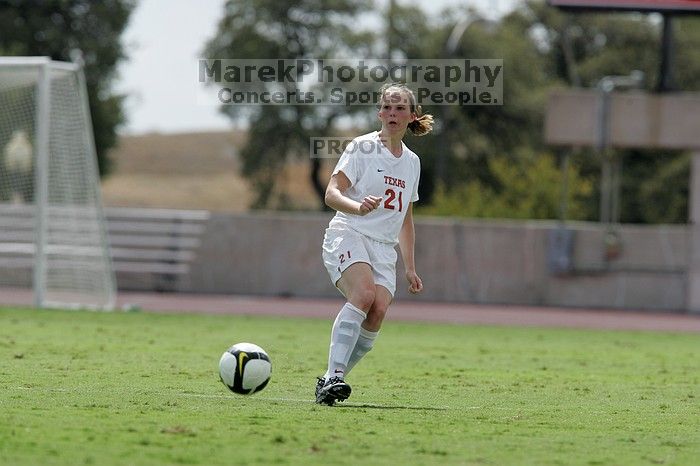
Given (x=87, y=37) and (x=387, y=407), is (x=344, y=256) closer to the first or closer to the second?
(x=387, y=407)

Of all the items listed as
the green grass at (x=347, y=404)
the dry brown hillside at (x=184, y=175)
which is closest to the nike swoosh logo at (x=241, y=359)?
the green grass at (x=347, y=404)

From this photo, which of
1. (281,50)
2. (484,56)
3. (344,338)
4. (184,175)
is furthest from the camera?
(184,175)

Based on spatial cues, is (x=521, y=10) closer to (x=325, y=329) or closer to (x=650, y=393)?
(x=325, y=329)

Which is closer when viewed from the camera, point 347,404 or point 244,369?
point 244,369

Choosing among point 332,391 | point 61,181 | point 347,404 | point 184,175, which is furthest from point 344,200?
point 184,175

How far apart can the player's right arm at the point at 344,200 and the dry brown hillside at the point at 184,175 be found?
239 ft

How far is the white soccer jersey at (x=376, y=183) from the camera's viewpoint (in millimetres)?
9516

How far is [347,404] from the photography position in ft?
30.7

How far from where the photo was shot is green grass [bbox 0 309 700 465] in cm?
715

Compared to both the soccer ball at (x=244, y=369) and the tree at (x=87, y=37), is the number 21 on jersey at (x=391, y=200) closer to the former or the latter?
the soccer ball at (x=244, y=369)

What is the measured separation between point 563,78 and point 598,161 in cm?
1460

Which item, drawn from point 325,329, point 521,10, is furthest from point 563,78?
point 325,329

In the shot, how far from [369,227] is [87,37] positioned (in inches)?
1848

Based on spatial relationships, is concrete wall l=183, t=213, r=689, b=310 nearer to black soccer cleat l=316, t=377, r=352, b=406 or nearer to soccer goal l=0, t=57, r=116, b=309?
soccer goal l=0, t=57, r=116, b=309
